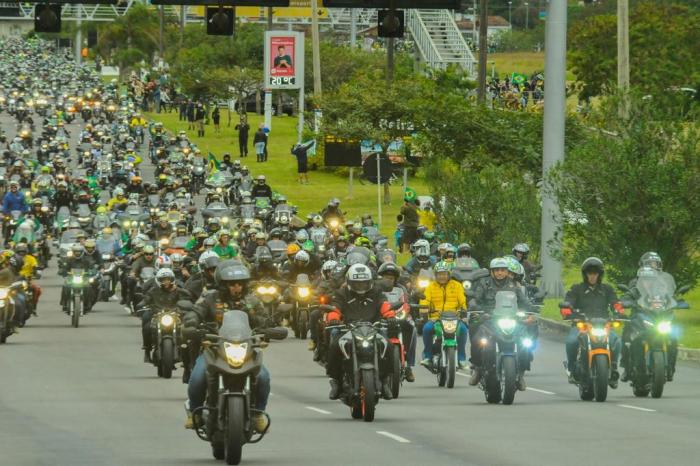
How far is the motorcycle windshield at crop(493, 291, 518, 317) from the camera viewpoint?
22688 millimetres

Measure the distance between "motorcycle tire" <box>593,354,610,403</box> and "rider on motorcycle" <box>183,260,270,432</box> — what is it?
602 cm

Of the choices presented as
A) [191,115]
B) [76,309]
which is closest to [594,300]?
[76,309]

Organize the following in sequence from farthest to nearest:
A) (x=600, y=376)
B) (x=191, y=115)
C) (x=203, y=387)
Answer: (x=191, y=115) → (x=600, y=376) → (x=203, y=387)

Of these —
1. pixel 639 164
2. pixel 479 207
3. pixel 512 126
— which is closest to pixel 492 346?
pixel 639 164

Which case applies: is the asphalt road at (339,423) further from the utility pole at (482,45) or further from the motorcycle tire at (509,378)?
the utility pole at (482,45)

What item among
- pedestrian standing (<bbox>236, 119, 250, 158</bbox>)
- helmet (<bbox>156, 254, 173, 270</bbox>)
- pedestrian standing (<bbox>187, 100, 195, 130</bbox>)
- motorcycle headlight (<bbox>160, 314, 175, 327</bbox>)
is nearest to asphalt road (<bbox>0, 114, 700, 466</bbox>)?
motorcycle headlight (<bbox>160, 314, 175, 327</bbox>)

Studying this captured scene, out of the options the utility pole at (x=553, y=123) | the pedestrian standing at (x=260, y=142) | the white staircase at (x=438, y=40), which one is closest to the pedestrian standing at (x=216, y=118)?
the white staircase at (x=438, y=40)

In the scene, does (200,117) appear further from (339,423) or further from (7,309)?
(339,423)

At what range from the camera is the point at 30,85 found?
180250 millimetres

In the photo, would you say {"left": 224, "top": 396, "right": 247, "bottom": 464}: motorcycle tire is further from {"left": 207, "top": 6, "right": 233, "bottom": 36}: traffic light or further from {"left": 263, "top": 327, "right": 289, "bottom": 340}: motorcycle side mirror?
{"left": 207, "top": 6, "right": 233, "bottom": 36}: traffic light

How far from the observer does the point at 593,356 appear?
74.3 feet

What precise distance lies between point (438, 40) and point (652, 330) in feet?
285

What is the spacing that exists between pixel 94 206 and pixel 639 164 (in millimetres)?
33322

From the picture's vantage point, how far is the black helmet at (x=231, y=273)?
1755 centimetres
